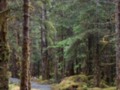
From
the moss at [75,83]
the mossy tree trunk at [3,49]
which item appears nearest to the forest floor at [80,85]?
the moss at [75,83]

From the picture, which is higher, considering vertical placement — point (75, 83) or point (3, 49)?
point (3, 49)

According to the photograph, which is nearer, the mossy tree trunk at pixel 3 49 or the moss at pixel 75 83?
the mossy tree trunk at pixel 3 49

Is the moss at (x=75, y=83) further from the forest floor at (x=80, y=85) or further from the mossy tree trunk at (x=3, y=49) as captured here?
the mossy tree trunk at (x=3, y=49)

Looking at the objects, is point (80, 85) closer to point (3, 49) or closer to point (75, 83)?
point (75, 83)

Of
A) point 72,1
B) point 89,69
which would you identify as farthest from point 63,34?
point 72,1

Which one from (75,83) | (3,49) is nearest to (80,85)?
(75,83)

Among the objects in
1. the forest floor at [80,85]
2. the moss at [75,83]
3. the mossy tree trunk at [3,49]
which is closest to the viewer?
the mossy tree trunk at [3,49]

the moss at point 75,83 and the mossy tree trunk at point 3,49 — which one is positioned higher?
the mossy tree trunk at point 3,49

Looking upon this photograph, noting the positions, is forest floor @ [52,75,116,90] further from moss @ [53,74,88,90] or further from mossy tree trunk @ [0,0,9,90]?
mossy tree trunk @ [0,0,9,90]

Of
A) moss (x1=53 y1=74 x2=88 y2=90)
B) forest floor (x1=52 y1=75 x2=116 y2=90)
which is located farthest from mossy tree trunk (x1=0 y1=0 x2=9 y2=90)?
moss (x1=53 y1=74 x2=88 y2=90)

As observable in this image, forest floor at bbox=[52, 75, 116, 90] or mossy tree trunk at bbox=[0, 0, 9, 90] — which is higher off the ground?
mossy tree trunk at bbox=[0, 0, 9, 90]

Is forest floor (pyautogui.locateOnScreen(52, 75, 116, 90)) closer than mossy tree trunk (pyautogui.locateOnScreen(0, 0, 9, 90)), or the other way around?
mossy tree trunk (pyautogui.locateOnScreen(0, 0, 9, 90))

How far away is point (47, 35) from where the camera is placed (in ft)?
107

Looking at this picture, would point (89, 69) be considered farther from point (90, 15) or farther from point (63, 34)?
point (63, 34)
